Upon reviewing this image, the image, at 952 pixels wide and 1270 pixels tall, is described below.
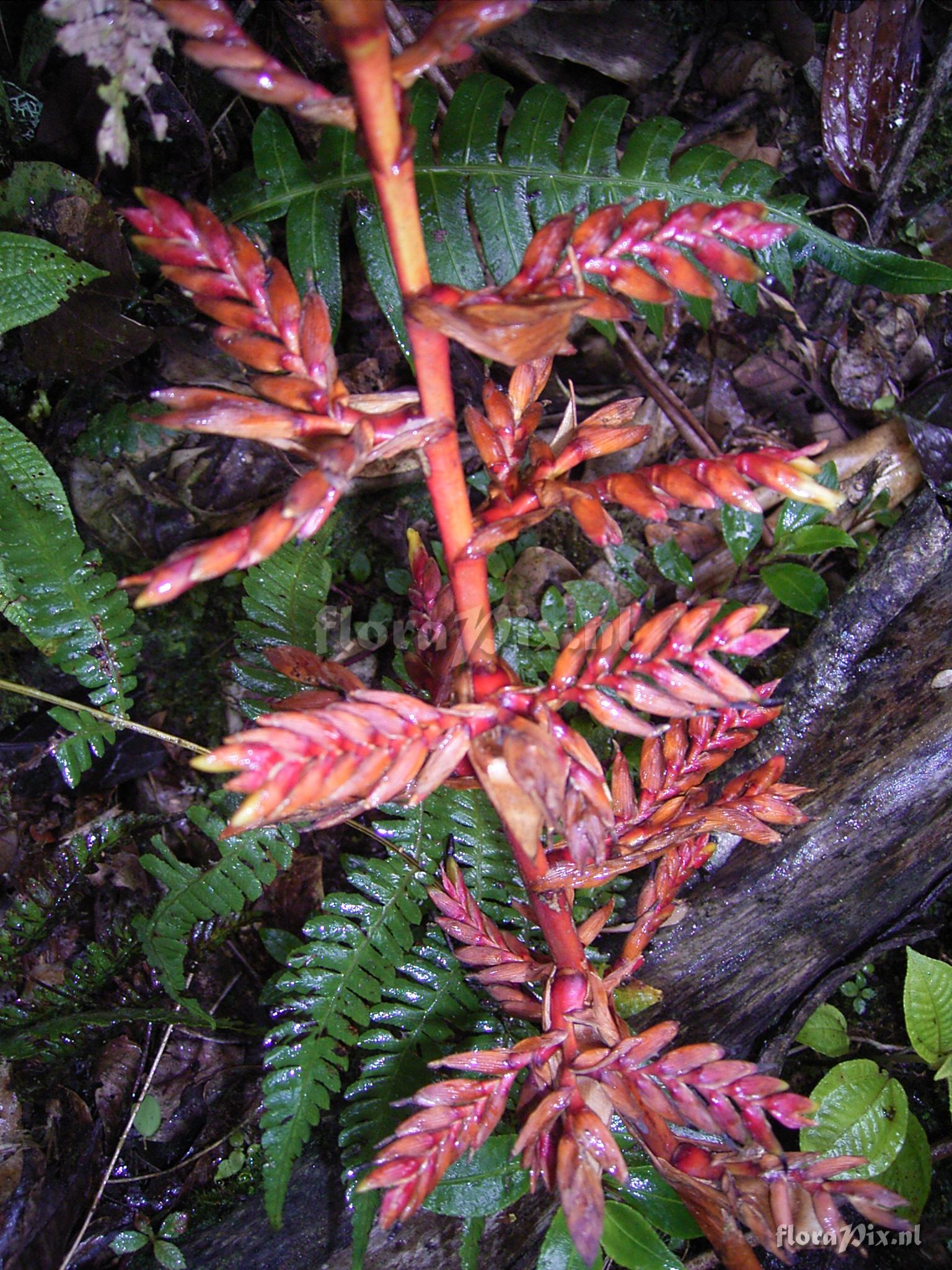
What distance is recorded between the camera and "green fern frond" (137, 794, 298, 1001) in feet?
8.59

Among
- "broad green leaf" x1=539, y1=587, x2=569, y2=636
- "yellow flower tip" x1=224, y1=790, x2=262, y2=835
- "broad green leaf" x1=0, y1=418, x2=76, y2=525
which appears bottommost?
"broad green leaf" x1=539, y1=587, x2=569, y2=636

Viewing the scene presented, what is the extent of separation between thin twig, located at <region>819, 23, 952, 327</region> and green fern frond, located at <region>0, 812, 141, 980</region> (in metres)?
3.93

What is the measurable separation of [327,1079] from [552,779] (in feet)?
5.10

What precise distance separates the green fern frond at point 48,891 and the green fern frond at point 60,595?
0.22 metres

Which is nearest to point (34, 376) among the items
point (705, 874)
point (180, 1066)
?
point (180, 1066)

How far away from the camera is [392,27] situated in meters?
3.14

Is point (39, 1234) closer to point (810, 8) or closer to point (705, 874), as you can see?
point (705, 874)

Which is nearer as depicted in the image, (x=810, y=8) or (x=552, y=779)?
(x=552, y=779)

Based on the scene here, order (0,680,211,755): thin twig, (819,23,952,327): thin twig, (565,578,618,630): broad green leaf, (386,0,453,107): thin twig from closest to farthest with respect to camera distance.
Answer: (0,680,211,755): thin twig, (386,0,453,107): thin twig, (565,578,618,630): broad green leaf, (819,23,952,327): thin twig

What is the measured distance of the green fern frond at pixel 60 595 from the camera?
276 cm

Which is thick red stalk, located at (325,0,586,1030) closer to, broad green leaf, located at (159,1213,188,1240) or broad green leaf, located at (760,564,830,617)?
broad green leaf, located at (159,1213,188,1240)

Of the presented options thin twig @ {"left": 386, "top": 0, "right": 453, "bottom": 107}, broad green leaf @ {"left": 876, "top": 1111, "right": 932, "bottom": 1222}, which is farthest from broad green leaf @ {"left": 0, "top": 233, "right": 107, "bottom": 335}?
broad green leaf @ {"left": 876, "top": 1111, "right": 932, "bottom": 1222}

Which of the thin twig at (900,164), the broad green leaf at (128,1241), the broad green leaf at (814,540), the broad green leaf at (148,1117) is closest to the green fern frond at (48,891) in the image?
the broad green leaf at (148,1117)

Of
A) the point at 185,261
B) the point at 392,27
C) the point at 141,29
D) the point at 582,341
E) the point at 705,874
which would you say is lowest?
the point at 705,874
